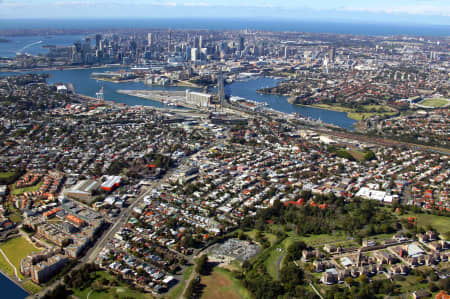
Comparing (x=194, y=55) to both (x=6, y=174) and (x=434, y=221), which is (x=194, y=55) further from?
(x=434, y=221)

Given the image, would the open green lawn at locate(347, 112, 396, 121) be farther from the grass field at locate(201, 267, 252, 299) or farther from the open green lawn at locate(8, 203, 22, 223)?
the open green lawn at locate(8, 203, 22, 223)

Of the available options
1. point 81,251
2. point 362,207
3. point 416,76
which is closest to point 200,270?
point 81,251

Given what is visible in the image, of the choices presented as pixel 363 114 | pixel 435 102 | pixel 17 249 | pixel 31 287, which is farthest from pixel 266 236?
pixel 435 102

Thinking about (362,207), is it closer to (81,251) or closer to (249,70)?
(81,251)

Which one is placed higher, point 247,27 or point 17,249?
point 247,27

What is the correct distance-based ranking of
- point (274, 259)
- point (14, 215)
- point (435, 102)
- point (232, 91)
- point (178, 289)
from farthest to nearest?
point (232, 91) < point (435, 102) < point (14, 215) < point (274, 259) < point (178, 289)

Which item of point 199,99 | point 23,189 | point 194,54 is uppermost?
point 194,54

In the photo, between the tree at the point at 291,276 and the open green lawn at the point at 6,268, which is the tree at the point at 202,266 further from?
the open green lawn at the point at 6,268
